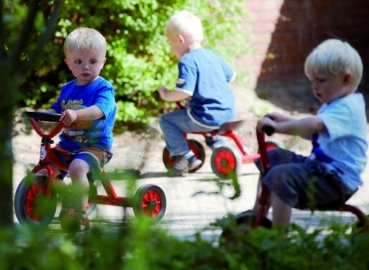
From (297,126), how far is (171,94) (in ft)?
14.2

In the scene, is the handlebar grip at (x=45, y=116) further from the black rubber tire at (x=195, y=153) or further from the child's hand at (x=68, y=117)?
the black rubber tire at (x=195, y=153)

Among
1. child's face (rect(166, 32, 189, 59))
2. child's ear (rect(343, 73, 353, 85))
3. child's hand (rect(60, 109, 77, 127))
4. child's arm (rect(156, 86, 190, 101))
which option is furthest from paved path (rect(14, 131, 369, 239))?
child's face (rect(166, 32, 189, 59))

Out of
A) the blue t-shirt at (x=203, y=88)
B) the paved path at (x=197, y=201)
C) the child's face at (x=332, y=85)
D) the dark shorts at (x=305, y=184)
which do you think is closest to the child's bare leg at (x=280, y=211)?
the dark shorts at (x=305, y=184)

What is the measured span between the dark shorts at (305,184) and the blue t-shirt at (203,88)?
4118 millimetres

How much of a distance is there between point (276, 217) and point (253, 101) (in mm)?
7929

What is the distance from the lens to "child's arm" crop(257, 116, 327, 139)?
14.2 feet

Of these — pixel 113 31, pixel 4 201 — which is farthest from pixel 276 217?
pixel 113 31

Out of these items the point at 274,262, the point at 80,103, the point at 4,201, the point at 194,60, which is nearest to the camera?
the point at 4,201

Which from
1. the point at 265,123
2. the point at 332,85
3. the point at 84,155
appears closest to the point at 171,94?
the point at 84,155

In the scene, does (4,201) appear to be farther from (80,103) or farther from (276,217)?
(80,103)


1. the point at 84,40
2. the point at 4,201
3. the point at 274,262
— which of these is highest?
the point at 84,40

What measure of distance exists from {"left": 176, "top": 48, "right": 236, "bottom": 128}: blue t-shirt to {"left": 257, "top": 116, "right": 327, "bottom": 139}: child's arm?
4253mm

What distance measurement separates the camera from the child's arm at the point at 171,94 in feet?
28.1

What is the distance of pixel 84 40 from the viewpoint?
6.08m
